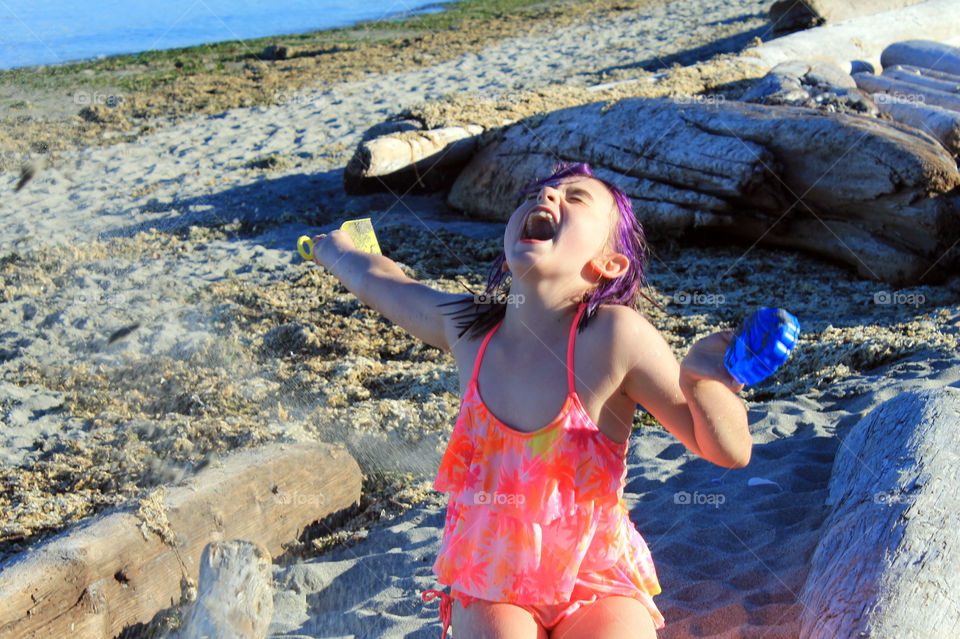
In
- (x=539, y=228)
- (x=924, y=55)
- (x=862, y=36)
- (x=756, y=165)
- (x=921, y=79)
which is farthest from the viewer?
(x=862, y=36)

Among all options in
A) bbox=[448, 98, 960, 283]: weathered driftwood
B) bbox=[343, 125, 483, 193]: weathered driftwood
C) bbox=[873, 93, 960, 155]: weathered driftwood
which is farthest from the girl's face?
bbox=[873, 93, 960, 155]: weathered driftwood

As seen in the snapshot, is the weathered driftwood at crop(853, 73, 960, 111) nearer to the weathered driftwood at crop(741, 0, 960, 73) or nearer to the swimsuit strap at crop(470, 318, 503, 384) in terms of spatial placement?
the weathered driftwood at crop(741, 0, 960, 73)

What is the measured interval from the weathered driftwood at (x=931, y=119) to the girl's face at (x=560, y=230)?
5.60 meters

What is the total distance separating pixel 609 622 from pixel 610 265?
840mm

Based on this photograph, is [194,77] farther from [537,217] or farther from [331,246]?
[537,217]

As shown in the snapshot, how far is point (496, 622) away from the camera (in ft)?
5.86

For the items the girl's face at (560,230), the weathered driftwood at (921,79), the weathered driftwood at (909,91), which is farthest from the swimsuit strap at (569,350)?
the weathered driftwood at (921,79)

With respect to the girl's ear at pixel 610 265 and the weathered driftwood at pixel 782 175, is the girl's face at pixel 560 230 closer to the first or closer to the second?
the girl's ear at pixel 610 265

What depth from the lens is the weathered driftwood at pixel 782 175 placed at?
5254 mm

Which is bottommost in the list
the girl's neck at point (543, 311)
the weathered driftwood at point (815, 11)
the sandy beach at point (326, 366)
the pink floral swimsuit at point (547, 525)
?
the sandy beach at point (326, 366)

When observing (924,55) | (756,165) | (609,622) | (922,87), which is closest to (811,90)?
(922,87)

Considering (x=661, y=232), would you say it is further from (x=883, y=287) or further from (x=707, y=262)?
(x=883, y=287)

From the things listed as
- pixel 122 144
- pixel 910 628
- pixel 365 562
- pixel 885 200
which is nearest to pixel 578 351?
pixel 910 628

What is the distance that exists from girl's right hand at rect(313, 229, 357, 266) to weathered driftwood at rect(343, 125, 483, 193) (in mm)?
4240
